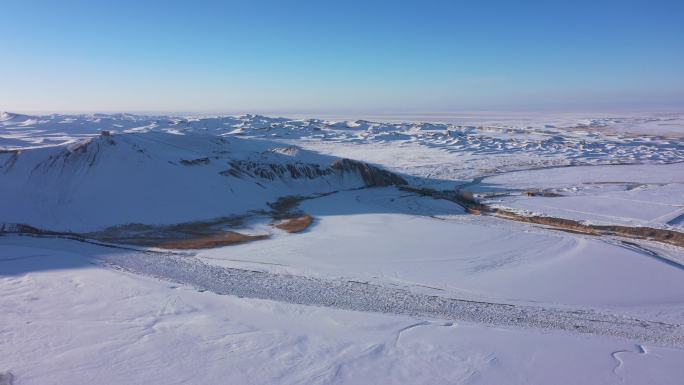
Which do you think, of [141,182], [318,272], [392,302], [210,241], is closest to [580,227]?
[392,302]

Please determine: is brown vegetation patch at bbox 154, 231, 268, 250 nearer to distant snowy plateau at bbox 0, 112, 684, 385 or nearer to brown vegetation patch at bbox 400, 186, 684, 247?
distant snowy plateau at bbox 0, 112, 684, 385

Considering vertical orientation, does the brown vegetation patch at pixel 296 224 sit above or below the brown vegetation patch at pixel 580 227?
above

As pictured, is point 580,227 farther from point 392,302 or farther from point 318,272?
point 318,272

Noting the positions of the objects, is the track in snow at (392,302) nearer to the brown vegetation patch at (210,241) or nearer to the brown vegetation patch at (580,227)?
the brown vegetation patch at (210,241)

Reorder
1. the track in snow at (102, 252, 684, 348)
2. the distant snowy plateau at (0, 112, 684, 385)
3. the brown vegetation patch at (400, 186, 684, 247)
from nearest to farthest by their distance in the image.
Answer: the distant snowy plateau at (0, 112, 684, 385), the track in snow at (102, 252, 684, 348), the brown vegetation patch at (400, 186, 684, 247)

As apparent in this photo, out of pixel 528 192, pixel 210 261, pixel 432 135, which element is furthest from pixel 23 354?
pixel 432 135

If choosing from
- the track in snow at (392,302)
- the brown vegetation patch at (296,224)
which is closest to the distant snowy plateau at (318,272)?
the track in snow at (392,302)

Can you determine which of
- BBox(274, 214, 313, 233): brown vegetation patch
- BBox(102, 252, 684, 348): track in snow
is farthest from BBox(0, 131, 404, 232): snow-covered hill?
BBox(102, 252, 684, 348): track in snow
